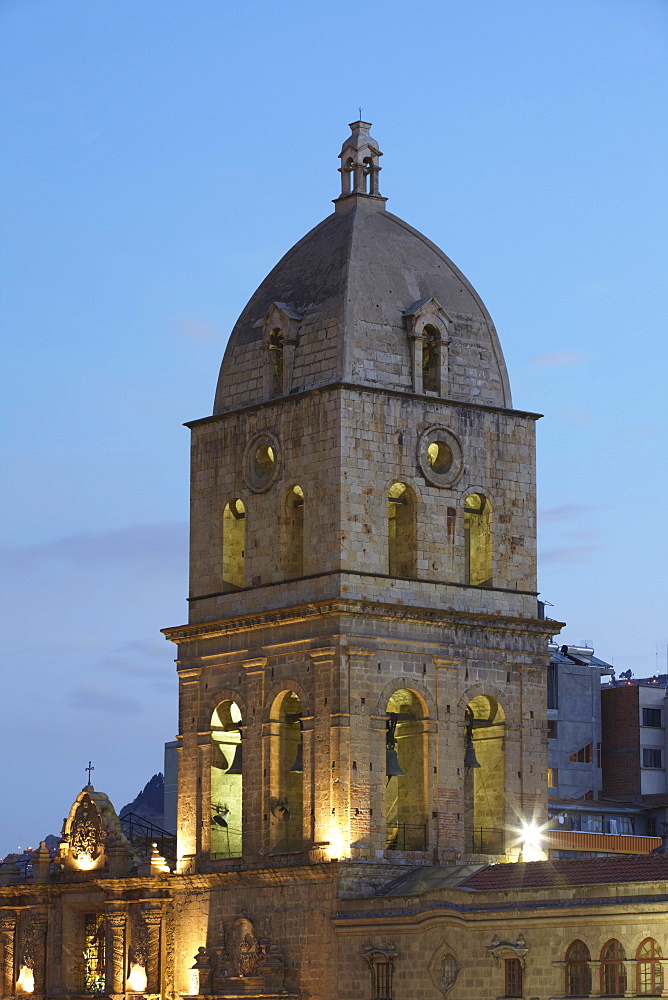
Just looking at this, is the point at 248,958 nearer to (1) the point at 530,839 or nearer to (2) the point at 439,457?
(1) the point at 530,839

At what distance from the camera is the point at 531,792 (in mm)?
75375

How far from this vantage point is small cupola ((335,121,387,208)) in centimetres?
7856

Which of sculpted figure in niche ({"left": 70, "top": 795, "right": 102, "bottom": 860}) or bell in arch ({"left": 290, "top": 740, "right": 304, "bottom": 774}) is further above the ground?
bell in arch ({"left": 290, "top": 740, "right": 304, "bottom": 774})

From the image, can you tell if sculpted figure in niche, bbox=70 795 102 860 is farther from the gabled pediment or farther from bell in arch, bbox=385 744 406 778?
the gabled pediment

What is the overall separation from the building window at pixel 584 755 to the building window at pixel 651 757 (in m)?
2.95

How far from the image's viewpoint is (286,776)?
74.8 metres

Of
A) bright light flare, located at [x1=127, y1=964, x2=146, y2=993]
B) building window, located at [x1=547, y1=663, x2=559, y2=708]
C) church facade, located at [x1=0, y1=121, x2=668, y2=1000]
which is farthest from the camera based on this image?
building window, located at [x1=547, y1=663, x2=559, y2=708]

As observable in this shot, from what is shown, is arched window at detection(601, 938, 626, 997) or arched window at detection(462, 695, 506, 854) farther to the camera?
arched window at detection(462, 695, 506, 854)

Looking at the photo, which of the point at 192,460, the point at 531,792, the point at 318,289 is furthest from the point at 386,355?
the point at 531,792

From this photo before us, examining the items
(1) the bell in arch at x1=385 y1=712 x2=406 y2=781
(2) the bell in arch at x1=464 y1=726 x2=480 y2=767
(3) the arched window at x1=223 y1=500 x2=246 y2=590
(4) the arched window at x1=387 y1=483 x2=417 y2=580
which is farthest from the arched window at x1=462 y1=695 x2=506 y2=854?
(3) the arched window at x1=223 y1=500 x2=246 y2=590

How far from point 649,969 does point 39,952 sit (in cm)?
2888

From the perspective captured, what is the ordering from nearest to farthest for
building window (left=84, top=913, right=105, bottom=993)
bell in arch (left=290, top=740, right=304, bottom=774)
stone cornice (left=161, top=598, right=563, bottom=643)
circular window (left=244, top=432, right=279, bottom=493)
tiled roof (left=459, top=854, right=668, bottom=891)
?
tiled roof (left=459, top=854, right=668, bottom=891) → stone cornice (left=161, top=598, right=563, bottom=643) → bell in arch (left=290, top=740, right=304, bottom=774) → circular window (left=244, top=432, right=279, bottom=493) → building window (left=84, top=913, right=105, bottom=993)

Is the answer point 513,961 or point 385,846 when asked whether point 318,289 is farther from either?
point 513,961

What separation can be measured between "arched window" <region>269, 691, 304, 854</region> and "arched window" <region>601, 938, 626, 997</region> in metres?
13.8
